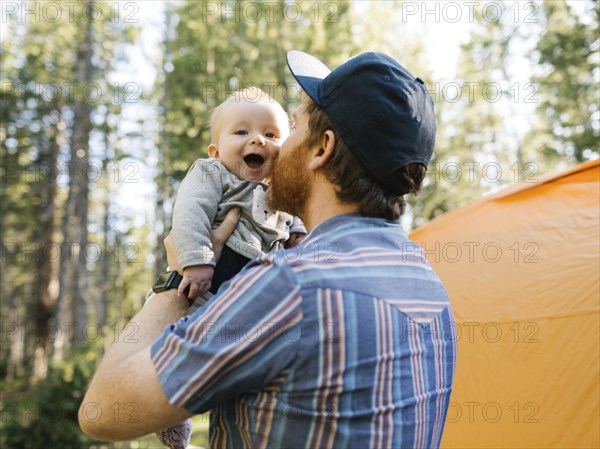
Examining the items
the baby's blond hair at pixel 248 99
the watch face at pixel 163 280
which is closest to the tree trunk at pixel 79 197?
the baby's blond hair at pixel 248 99

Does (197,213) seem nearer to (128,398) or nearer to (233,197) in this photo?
(233,197)

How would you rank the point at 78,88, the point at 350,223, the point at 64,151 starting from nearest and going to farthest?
the point at 350,223, the point at 78,88, the point at 64,151

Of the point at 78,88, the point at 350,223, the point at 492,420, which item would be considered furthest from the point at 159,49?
the point at 350,223

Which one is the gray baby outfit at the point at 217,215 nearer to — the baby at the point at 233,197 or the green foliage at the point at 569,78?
the baby at the point at 233,197

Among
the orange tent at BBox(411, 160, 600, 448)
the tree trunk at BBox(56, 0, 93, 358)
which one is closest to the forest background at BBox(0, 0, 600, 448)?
the tree trunk at BBox(56, 0, 93, 358)

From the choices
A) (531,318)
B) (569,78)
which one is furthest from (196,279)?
(569,78)

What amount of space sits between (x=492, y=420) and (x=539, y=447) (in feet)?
1.12

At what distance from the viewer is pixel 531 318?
3.78 meters

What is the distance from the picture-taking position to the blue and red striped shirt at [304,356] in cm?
125

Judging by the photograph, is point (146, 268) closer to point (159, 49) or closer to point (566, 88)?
point (159, 49)

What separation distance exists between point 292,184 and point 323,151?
0.52 feet

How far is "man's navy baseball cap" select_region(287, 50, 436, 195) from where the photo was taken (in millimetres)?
1534

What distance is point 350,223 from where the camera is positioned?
4.96 feet

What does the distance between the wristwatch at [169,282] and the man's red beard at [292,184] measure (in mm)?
399
